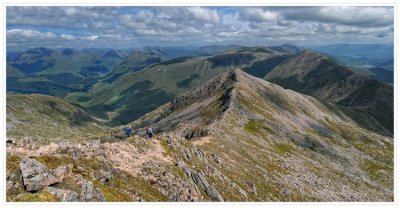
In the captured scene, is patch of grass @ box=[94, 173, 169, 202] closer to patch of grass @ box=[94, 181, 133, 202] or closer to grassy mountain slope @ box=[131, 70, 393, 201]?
patch of grass @ box=[94, 181, 133, 202]

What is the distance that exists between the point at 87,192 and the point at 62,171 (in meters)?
3.74

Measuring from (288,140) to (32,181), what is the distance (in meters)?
106

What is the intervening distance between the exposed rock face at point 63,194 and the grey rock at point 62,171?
230 centimetres

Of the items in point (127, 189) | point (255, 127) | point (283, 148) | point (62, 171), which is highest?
point (62, 171)

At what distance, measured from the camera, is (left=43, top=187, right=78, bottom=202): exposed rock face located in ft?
107

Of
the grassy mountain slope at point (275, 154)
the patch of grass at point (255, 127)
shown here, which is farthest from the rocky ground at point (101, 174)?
the patch of grass at point (255, 127)

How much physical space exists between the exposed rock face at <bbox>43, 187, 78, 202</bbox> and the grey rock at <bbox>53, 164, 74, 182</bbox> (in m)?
2.30

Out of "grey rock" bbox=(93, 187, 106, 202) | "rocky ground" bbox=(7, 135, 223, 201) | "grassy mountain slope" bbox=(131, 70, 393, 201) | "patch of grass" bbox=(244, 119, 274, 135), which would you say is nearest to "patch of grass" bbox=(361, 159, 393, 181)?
"grassy mountain slope" bbox=(131, 70, 393, 201)

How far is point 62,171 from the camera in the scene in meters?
36.3

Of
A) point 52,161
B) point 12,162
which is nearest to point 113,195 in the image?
point 52,161

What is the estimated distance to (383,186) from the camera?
118 meters

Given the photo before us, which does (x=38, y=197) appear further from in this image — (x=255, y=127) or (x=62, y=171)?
(x=255, y=127)

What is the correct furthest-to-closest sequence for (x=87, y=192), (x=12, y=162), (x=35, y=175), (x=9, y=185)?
(x=12, y=162), (x=87, y=192), (x=35, y=175), (x=9, y=185)
